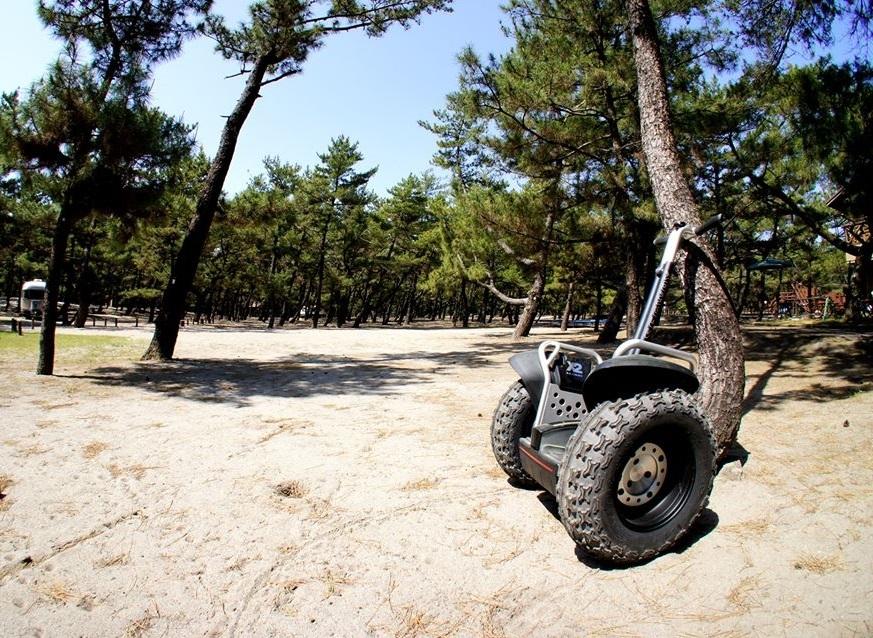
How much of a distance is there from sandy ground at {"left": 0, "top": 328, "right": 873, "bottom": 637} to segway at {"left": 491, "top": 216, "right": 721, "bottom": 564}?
212 millimetres

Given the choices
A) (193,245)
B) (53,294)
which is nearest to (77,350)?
(193,245)

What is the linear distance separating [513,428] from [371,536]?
3.98 ft

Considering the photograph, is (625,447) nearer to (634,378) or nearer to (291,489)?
(634,378)

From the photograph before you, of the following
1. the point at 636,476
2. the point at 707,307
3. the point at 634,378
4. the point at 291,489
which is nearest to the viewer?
the point at 636,476

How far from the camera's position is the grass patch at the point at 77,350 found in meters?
9.15

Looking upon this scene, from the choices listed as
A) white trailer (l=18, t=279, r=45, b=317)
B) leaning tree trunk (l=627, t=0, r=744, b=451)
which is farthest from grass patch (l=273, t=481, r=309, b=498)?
white trailer (l=18, t=279, r=45, b=317)

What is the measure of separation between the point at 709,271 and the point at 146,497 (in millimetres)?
4609

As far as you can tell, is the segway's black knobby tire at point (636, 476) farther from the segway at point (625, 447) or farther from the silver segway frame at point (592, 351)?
the silver segway frame at point (592, 351)

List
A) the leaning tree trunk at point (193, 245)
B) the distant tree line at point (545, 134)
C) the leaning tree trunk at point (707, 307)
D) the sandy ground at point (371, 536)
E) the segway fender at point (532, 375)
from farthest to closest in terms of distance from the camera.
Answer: the leaning tree trunk at point (193, 245) → the distant tree line at point (545, 134) → the leaning tree trunk at point (707, 307) → the segway fender at point (532, 375) → the sandy ground at point (371, 536)

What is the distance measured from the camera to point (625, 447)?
230 centimetres

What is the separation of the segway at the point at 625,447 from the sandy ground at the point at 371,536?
0.21 meters

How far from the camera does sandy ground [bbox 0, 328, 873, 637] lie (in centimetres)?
203

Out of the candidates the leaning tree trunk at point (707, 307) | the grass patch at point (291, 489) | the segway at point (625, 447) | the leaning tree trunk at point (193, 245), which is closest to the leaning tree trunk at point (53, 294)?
the leaning tree trunk at point (193, 245)

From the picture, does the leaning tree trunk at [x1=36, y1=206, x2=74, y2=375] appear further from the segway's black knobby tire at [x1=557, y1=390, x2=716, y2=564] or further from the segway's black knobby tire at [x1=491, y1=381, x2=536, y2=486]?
the segway's black knobby tire at [x1=557, y1=390, x2=716, y2=564]
